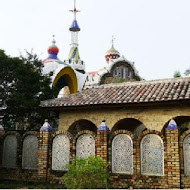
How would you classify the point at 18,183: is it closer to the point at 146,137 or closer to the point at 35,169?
the point at 35,169

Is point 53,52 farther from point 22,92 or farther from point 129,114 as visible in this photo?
point 129,114

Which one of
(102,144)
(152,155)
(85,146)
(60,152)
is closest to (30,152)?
(60,152)

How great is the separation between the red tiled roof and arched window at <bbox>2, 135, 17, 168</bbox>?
2.76 metres

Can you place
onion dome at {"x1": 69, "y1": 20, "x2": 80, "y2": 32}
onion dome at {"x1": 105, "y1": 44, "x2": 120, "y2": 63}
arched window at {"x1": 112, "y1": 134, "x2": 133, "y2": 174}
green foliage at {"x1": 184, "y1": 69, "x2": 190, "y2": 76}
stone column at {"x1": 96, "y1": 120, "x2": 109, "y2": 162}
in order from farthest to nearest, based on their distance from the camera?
onion dome at {"x1": 105, "y1": 44, "x2": 120, "y2": 63} → onion dome at {"x1": 69, "y1": 20, "x2": 80, "y2": 32} → green foliage at {"x1": 184, "y1": 69, "x2": 190, "y2": 76} → stone column at {"x1": 96, "y1": 120, "x2": 109, "y2": 162} → arched window at {"x1": 112, "y1": 134, "x2": 133, "y2": 174}

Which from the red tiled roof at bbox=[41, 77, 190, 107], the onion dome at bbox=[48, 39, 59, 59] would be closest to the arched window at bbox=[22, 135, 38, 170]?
the red tiled roof at bbox=[41, 77, 190, 107]

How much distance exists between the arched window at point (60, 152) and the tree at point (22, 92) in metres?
4.71

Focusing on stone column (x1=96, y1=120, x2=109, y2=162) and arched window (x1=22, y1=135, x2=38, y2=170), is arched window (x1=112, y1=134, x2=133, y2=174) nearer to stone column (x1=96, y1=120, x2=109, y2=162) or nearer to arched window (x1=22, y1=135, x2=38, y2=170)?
stone column (x1=96, y1=120, x2=109, y2=162)

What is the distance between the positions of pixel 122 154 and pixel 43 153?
2864mm

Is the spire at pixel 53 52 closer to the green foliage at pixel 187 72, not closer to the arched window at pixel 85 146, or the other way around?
the green foliage at pixel 187 72

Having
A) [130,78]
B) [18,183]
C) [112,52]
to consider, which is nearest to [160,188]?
[18,183]

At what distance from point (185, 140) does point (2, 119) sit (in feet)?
32.0

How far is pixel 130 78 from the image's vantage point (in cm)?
3422

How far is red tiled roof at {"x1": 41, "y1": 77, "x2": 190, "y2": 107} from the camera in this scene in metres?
11.4

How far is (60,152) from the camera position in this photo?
32.4 ft
